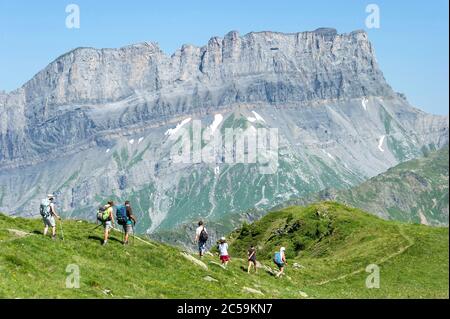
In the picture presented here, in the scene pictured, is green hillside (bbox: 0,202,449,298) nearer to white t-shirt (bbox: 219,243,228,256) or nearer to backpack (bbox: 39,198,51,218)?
white t-shirt (bbox: 219,243,228,256)

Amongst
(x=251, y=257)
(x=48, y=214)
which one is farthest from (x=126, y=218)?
(x=251, y=257)

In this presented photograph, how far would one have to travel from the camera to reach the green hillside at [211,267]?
5041 cm

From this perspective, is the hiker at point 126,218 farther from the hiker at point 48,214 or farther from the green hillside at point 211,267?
the hiker at point 48,214

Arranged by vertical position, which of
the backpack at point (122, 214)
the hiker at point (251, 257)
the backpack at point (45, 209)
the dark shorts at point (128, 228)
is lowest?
the hiker at point (251, 257)

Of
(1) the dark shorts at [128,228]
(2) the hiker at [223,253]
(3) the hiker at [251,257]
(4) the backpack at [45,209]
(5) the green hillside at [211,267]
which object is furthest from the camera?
(2) the hiker at [223,253]

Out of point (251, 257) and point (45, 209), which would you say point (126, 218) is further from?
point (251, 257)

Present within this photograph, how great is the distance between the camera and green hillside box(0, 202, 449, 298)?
165ft

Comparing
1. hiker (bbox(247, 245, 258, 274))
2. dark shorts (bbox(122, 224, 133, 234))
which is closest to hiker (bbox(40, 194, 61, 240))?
dark shorts (bbox(122, 224, 133, 234))

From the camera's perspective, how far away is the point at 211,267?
66.5m

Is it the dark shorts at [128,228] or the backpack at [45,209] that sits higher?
the backpack at [45,209]

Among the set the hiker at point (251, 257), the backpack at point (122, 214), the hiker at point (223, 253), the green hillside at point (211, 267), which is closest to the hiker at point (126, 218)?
the backpack at point (122, 214)
